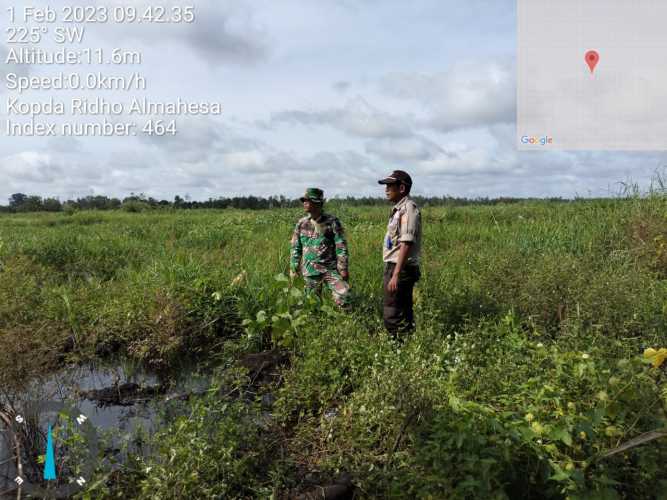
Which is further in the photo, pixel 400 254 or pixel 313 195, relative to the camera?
pixel 313 195

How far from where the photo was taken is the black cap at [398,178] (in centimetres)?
453

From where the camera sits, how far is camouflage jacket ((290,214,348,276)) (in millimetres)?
5398

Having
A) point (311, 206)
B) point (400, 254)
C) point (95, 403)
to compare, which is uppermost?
point (311, 206)

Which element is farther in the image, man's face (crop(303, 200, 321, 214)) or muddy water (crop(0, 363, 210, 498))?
man's face (crop(303, 200, 321, 214))

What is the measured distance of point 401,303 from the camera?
4637mm

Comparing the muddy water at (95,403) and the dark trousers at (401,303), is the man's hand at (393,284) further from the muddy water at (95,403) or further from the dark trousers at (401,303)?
the muddy water at (95,403)

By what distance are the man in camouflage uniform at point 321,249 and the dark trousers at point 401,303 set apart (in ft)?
2.23

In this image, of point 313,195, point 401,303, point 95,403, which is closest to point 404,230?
point 401,303

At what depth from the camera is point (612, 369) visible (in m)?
2.82

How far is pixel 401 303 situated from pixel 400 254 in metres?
0.54

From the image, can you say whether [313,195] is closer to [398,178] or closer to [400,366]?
[398,178]

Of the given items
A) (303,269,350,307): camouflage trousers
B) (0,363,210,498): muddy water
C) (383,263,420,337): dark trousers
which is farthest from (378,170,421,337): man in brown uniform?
(0,363,210,498): muddy water

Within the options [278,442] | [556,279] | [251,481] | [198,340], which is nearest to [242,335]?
[198,340]

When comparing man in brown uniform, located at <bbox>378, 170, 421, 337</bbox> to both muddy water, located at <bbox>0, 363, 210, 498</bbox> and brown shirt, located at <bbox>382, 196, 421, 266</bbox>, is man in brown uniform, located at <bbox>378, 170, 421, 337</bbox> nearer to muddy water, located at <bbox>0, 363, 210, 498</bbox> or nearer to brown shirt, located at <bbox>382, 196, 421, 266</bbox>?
brown shirt, located at <bbox>382, 196, 421, 266</bbox>
